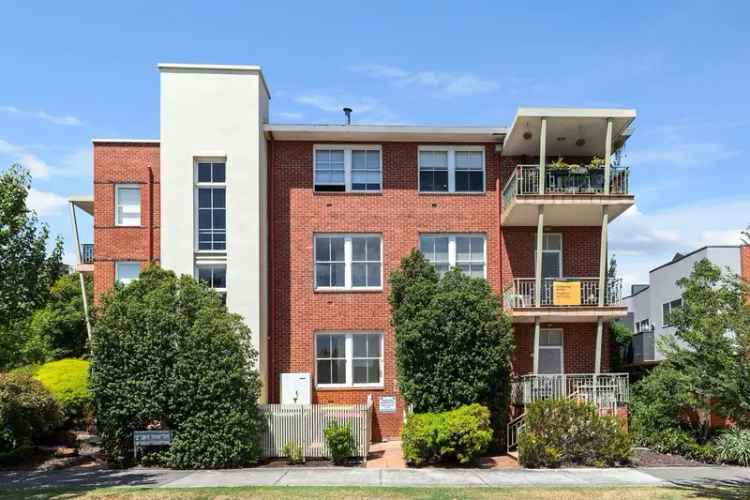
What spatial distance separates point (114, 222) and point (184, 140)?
3453 mm

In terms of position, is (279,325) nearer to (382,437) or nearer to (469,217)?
(382,437)

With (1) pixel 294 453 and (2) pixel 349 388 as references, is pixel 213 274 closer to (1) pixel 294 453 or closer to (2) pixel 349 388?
(2) pixel 349 388

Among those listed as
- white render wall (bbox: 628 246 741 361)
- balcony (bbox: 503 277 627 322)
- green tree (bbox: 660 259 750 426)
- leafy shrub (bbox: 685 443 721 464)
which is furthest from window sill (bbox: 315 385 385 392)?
white render wall (bbox: 628 246 741 361)

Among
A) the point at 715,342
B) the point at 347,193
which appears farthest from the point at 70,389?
the point at 715,342

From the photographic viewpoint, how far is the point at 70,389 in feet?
74.9

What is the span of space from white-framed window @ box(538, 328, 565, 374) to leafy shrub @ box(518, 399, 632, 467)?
4.82 meters

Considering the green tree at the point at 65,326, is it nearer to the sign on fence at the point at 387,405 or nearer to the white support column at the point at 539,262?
the sign on fence at the point at 387,405

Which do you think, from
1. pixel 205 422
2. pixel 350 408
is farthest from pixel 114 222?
pixel 350 408

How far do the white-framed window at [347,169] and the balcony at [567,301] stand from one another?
5654 mm

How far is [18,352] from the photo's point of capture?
2370 cm

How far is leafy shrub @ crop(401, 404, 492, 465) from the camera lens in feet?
60.6

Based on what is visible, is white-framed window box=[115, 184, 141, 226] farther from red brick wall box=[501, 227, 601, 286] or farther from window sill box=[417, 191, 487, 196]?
red brick wall box=[501, 227, 601, 286]

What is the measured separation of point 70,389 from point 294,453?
26.8 feet

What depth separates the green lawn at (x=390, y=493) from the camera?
1457cm
